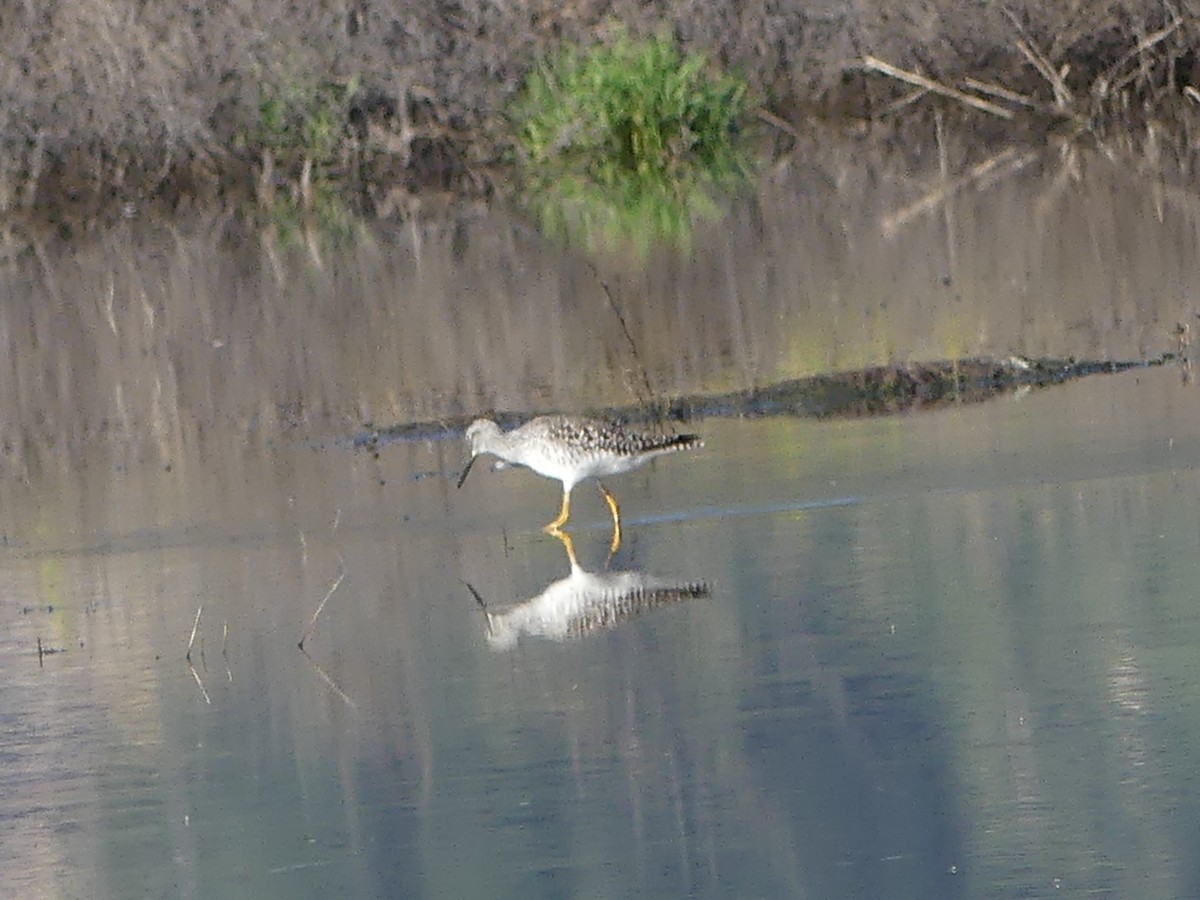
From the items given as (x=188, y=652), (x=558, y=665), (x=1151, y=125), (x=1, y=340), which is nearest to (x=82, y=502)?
(x=188, y=652)

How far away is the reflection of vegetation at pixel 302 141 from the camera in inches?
1257

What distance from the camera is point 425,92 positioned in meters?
32.4

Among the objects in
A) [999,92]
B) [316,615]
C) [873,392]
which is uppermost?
[999,92]

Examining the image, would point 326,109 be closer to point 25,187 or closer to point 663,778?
point 25,187

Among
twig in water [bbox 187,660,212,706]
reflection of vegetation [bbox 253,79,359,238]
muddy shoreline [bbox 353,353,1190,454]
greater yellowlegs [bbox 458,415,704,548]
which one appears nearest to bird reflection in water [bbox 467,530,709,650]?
twig in water [bbox 187,660,212,706]

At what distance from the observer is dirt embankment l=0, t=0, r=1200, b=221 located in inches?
1248

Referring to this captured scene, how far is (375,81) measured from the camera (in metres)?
32.3

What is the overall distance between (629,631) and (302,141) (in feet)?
80.0

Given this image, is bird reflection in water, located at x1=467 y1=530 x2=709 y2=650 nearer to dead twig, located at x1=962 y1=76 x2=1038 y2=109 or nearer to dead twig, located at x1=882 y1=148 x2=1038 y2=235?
dead twig, located at x1=882 y1=148 x2=1038 y2=235

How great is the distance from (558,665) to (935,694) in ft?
4.41

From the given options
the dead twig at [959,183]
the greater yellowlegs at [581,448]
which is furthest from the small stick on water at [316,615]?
the dead twig at [959,183]

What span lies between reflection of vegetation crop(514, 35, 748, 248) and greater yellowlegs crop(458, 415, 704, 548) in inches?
703

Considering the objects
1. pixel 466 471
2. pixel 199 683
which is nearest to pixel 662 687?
pixel 199 683

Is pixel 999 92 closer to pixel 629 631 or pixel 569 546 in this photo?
pixel 569 546
